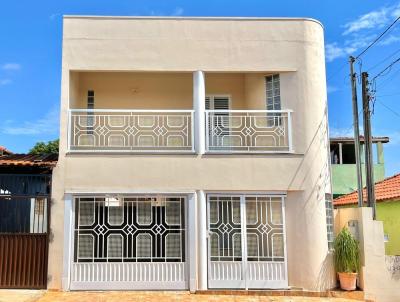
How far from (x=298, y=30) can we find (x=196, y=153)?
4.41 meters

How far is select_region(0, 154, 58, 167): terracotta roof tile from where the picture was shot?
11.5 meters

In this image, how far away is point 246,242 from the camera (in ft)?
39.3

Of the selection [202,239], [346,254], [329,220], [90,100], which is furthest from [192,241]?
[90,100]

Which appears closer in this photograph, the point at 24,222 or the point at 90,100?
the point at 24,222

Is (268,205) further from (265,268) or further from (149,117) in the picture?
(149,117)

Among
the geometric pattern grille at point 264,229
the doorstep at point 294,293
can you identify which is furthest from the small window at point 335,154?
the doorstep at point 294,293

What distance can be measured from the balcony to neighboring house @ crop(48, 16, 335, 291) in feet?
0.10

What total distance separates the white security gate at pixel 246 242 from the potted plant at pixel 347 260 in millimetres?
1394

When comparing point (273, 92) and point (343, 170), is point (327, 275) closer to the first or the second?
point (273, 92)

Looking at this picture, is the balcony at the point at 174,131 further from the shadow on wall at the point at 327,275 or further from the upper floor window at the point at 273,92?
the shadow on wall at the point at 327,275

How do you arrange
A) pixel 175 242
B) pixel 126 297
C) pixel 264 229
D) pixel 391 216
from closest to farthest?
pixel 126 297, pixel 175 242, pixel 264 229, pixel 391 216

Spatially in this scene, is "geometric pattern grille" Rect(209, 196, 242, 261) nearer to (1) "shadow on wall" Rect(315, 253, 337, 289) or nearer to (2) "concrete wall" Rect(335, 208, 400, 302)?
(1) "shadow on wall" Rect(315, 253, 337, 289)

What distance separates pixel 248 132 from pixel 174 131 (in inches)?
79.2

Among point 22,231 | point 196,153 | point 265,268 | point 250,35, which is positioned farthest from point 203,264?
point 250,35
